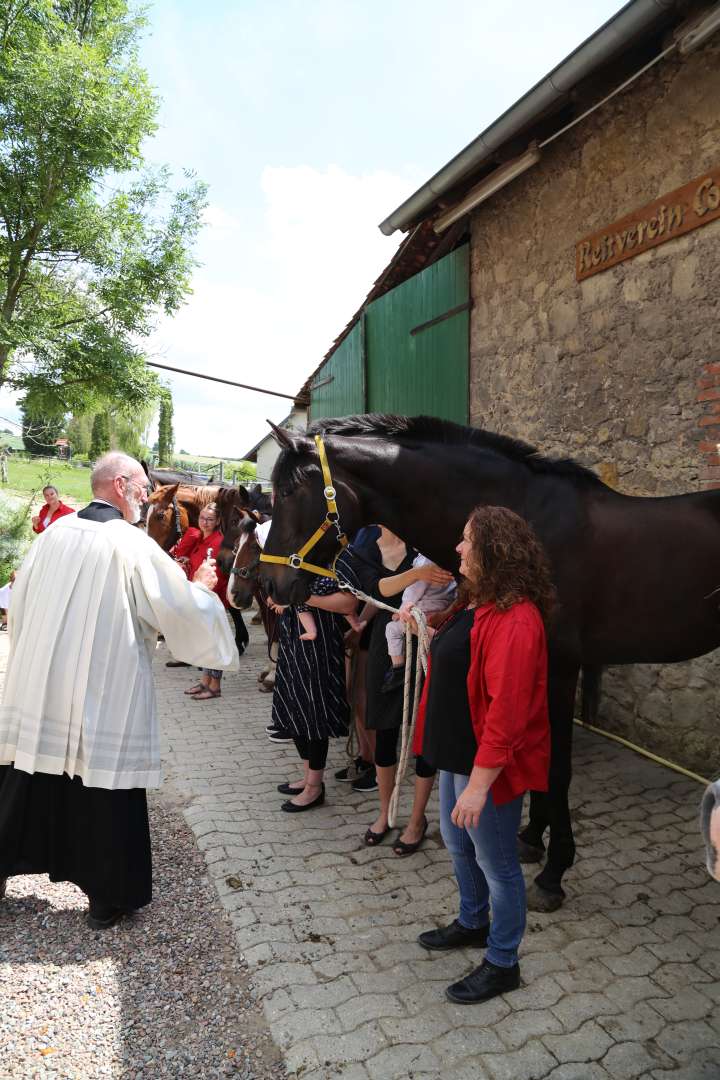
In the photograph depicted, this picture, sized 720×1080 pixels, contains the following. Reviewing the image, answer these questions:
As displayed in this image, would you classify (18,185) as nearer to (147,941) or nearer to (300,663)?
(300,663)

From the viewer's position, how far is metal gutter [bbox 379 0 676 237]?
3576mm

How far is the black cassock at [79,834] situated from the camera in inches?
103

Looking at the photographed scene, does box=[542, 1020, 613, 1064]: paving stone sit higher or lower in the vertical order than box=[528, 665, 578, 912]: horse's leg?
lower

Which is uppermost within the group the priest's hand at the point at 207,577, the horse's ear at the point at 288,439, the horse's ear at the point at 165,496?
the horse's ear at the point at 288,439

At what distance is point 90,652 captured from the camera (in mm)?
2568

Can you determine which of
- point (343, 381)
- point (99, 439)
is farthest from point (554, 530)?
point (99, 439)

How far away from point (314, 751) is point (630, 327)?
3513mm

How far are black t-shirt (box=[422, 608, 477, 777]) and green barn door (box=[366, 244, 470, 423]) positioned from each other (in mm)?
4292

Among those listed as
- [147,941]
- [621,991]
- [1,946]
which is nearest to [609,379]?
[621,991]

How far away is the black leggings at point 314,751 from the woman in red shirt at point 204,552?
2411 millimetres

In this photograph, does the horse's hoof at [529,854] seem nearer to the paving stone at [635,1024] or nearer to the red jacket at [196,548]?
the paving stone at [635,1024]

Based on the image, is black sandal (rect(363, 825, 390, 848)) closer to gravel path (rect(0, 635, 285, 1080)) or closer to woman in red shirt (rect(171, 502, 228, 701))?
gravel path (rect(0, 635, 285, 1080))

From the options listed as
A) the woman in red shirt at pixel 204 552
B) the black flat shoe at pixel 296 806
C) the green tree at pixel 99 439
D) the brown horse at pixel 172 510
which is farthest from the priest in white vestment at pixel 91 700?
the green tree at pixel 99 439

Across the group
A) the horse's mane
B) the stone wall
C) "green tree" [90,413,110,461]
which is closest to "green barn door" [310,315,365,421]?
the stone wall
